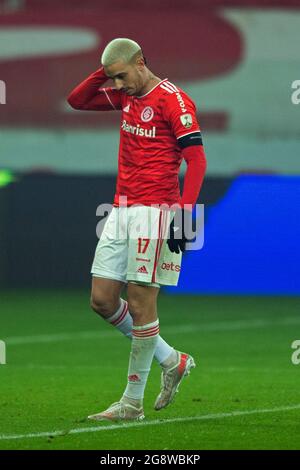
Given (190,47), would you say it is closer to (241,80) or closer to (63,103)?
(241,80)

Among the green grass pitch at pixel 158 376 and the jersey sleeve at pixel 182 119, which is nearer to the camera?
the green grass pitch at pixel 158 376

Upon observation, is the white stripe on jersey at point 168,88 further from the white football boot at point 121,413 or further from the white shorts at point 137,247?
the white football boot at point 121,413

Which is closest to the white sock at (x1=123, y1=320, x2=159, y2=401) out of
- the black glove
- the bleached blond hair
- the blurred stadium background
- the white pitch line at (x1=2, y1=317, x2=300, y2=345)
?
the black glove

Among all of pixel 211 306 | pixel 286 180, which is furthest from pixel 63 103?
pixel 211 306

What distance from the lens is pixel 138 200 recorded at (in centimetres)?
813

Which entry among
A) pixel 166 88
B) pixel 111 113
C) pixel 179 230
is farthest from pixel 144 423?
pixel 111 113

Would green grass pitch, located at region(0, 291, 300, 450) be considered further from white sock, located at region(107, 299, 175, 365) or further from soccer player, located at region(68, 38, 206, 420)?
soccer player, located at region(68, 38, 206, 420)

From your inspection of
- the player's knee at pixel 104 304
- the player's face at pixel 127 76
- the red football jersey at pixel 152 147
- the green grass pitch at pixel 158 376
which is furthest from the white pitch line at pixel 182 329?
the player's face at pixel 127 76

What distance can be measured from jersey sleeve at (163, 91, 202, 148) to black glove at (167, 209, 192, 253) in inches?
16.3

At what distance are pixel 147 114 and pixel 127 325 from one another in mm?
1337

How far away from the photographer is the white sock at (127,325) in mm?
8297

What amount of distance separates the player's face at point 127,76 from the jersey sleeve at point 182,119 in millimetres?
200

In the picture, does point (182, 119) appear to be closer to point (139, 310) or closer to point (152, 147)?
point (152, 147)
